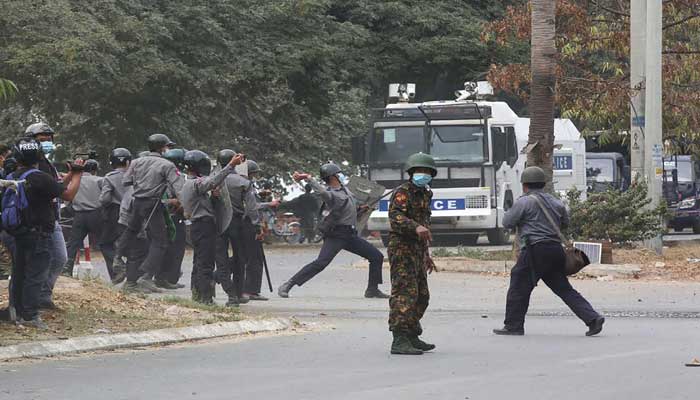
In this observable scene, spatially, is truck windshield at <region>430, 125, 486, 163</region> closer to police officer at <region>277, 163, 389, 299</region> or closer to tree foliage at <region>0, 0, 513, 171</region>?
tree foliage at <region>0, 0, 513, 171</region>

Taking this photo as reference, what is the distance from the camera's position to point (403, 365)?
465 inches

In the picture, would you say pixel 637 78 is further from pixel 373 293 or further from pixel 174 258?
pixel 174 258

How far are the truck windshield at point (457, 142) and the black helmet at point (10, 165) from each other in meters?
18.4

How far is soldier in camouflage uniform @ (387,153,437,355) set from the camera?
12.5 m

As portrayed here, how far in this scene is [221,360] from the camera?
12125 millimetres

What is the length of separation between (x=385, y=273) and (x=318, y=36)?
11.4 metres

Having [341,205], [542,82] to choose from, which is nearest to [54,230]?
[341,205]

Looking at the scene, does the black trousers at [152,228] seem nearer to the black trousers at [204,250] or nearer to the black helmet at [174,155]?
the black helmet at [174,155]

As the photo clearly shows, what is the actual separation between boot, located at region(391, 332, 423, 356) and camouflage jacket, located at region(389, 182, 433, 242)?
2.68 feet

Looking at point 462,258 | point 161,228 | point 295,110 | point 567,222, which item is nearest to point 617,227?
point 462,258

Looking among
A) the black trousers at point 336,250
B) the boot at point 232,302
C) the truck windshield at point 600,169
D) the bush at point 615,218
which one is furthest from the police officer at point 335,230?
the truck windshield at point 600,169

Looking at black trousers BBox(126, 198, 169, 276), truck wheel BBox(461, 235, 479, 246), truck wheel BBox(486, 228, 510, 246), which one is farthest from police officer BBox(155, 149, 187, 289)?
truck wheel BBox(461, 235, 479, 246)

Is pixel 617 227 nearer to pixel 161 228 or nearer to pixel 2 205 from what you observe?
pixel 161 228

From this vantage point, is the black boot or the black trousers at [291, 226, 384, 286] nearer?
the black boot
